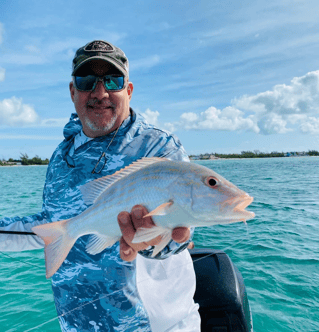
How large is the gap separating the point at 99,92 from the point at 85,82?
0.19m

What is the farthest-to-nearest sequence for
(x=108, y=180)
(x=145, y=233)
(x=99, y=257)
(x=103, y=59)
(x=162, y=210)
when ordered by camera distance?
(x=103, y=59) < (x=99, y=257) < (x=108, y=180) < (x=145, y=233) < (x=162, y=210)

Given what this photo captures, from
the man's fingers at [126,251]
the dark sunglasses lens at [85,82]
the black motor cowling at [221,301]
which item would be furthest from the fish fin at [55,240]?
the black motor cowling at [221,301]

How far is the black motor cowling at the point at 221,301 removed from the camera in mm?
3297

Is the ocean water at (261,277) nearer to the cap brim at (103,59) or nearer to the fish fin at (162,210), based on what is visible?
the fish fin at (162,210)

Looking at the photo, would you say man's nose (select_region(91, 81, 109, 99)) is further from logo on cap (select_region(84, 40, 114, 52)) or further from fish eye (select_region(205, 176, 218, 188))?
fish eye (select_region(205, 176, 218, 188))

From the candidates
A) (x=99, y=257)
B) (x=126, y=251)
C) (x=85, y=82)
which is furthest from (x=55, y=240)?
(x=85, y=82)

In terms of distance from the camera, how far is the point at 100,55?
2535 mm

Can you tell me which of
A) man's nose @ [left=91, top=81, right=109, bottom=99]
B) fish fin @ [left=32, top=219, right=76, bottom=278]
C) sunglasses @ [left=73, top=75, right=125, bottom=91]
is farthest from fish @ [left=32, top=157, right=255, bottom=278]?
sunglasses @ [left=73, top=75, right=125, bottom=91]

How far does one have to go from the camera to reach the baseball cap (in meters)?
2.54

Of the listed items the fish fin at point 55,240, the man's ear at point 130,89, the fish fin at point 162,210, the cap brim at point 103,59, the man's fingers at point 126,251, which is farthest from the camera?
the man's ear at point 130,89

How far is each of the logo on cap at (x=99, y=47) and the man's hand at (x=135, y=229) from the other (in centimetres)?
157

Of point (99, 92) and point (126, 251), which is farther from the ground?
point (99, 92)

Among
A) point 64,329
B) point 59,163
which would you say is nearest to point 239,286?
point 64,329

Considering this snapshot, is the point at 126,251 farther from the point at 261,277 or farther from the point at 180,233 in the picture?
the point at 261,277
